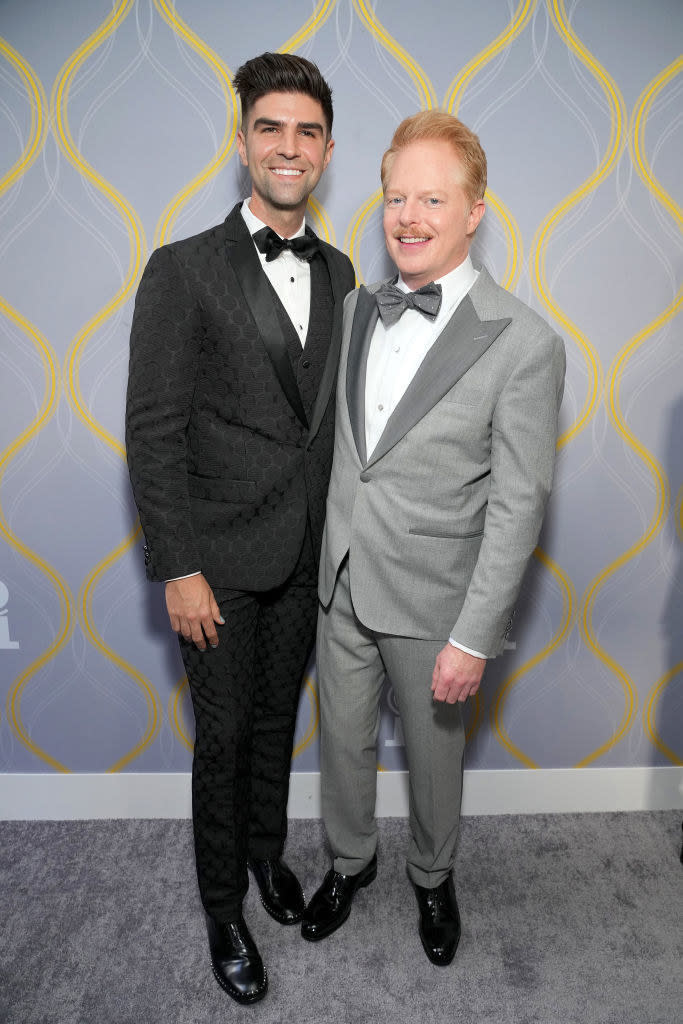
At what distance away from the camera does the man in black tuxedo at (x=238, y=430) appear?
1.46 meters

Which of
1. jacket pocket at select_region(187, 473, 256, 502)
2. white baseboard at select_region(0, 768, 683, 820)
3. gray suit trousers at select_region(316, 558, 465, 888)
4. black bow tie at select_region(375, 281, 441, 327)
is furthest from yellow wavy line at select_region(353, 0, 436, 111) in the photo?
white baseboard at select_region(0, 768, 683, 820)

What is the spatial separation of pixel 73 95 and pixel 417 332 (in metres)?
1.01

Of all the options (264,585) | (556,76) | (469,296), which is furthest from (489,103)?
(264,585)

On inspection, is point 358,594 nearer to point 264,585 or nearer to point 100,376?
point 264,585

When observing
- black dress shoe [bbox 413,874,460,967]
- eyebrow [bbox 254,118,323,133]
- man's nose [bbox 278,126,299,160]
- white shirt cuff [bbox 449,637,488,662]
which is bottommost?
black dress shoe [bbox 413,874,460,967]

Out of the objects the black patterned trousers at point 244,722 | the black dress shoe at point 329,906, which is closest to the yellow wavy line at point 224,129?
the black patterned trousers at point 244,722

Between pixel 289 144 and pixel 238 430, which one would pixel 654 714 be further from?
pixel 289 144

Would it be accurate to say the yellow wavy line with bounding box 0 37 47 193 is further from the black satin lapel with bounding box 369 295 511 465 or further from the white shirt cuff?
the white shirt cuff

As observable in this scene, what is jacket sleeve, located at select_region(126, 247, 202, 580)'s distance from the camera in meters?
1.43

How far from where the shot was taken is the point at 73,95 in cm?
176

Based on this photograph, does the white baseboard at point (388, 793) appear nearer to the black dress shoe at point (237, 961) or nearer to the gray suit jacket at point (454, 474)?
the black dress shoe at point (237, 961)

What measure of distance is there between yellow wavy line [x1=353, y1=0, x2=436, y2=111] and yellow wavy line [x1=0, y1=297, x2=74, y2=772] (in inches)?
42.3

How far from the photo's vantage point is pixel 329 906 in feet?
5.90

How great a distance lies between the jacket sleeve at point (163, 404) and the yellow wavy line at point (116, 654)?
56 cm
